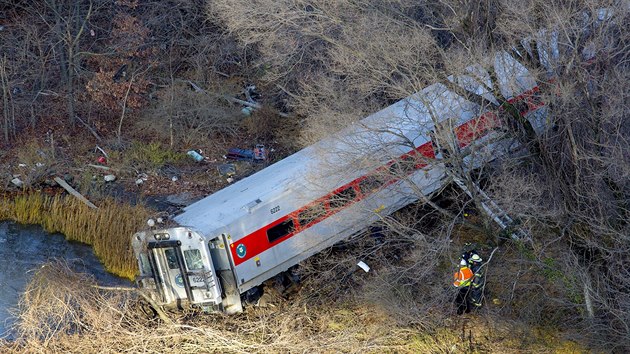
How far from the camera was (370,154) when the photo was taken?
51.2 ft

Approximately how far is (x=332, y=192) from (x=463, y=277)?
9.09 feet

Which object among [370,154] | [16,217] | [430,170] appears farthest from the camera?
[16,217]

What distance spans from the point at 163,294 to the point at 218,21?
8.11m

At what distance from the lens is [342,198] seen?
16109 millimetres

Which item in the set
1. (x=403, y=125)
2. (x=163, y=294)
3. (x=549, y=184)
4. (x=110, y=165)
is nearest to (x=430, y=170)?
(x=403, y=125)

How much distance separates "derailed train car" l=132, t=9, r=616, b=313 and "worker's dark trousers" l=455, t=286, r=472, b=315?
1.86 metres

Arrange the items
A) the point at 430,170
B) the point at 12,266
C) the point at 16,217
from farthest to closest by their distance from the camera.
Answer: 1. the point at 16,217
2. the point at 12,266
3. the point at 430,170

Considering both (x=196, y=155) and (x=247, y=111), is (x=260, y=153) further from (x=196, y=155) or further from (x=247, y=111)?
(x=247, y=111)

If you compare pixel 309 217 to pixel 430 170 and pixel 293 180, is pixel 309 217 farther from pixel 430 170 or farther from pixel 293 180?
pixel 430 170

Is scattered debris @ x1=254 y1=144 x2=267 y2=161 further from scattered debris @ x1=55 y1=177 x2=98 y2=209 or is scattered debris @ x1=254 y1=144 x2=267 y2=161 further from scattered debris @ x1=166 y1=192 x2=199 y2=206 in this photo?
scattered debris @ x1=55 y1=177 x2=98 y2=209

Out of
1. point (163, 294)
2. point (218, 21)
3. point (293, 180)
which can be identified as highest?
point (218, 21)

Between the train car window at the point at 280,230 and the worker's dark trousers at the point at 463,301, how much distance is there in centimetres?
320

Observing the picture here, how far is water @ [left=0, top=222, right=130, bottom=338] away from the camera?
1795 cm

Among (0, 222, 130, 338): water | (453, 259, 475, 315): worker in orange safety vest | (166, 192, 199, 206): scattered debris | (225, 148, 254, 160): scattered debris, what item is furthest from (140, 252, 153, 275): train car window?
(225, 148, 254, 160): scattered debris
